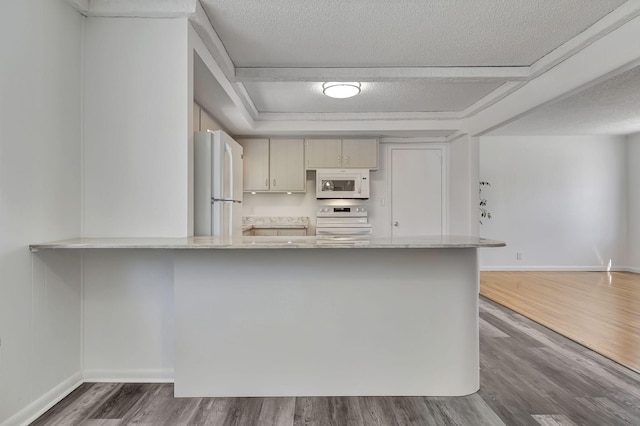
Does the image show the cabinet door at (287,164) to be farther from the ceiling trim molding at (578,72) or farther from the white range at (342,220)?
the ceiling trim molding at (578,72)

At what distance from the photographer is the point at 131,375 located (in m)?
2.08

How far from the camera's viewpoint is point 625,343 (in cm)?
271

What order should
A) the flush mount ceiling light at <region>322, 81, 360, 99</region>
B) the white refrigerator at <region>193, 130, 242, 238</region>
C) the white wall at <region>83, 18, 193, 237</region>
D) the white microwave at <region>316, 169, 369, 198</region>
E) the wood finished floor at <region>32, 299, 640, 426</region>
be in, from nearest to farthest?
the wood finished floor at <region>32, 299, 640, 426</region> → the white wall at <region>83, 18, 193, 237</region> → the white refrigerator at <region>193, 130, 242, 238</region> → the flush mount ceiling light at <region>322, 81, 360, 99</region> → the white microwave at <region>316, 169, 369, 198</region>

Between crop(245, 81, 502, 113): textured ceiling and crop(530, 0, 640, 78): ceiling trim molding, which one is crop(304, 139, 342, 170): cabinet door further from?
crop(530, 0, 640, 78): ceiling trim molding

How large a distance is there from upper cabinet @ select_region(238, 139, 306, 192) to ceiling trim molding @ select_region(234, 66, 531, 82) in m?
1.88

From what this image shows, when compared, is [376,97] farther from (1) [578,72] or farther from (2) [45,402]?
(2) [45,402]

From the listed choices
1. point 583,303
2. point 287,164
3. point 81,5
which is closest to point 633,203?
point 583,303

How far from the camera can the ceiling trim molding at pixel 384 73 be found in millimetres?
2889

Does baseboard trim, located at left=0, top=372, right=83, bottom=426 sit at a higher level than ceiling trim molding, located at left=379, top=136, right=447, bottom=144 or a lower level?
lower

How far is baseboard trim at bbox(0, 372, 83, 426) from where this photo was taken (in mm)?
1620

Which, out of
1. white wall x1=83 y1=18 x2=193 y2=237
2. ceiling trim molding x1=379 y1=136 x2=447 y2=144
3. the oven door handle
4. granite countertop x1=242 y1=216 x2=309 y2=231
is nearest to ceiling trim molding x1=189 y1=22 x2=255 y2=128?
white wall x1=83 y1=18 x2=193 y2=237

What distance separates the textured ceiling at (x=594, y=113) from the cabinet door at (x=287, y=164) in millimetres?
2862

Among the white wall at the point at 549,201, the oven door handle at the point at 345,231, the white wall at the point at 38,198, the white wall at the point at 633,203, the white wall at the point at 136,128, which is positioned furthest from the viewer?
the white wall at the point at 549,201

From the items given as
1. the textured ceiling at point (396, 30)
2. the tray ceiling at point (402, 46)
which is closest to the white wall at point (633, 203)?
the tray ceiling at point (402, 46)
